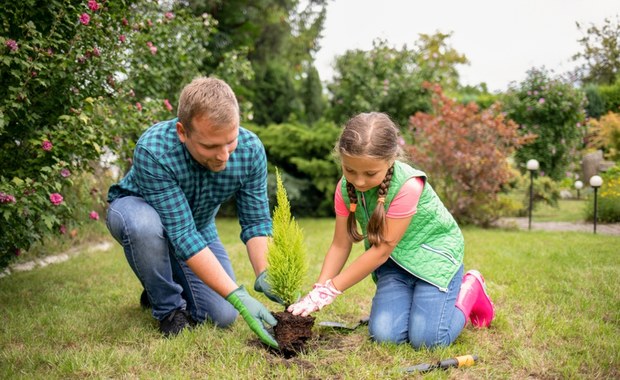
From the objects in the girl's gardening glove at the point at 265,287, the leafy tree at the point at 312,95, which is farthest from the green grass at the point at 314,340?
the leafy tree at the point at 312,95

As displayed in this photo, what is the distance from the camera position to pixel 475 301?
3.21m

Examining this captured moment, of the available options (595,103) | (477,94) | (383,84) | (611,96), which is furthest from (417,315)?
(477,94)

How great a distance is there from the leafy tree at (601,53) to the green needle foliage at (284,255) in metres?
12.5

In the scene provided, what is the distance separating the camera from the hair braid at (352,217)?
299cm

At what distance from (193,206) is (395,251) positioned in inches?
50.1

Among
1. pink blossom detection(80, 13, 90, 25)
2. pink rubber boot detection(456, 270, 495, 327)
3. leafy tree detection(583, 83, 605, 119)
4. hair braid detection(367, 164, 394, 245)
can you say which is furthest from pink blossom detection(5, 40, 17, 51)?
leafy tree detection(583, 83, 605, 119)

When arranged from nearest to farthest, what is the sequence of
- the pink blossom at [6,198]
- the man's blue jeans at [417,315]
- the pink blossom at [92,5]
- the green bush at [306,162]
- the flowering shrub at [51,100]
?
the man's blue jeans at [417,315] → the pink blossom at [6,198] → the flowering shrub at [51,100] → the pink blossom at [92,5] → the green bush at [306,162]

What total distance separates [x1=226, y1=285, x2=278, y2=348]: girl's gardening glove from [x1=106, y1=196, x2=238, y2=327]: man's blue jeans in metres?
0.58

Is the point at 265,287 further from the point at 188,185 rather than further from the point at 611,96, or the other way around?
the point at 611,96

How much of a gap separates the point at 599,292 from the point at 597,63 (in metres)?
15.3

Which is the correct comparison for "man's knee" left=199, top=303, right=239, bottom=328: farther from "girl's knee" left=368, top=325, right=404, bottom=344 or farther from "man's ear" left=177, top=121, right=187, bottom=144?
"man's ear" left=177, top=121, right=187, bottom=144

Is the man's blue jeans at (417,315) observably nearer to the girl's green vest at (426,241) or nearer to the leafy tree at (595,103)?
the girl's green vest at (426,241)

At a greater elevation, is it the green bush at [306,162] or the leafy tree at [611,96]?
the leafy tree at [611,96]

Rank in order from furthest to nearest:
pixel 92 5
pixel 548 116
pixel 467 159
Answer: pixel 548 116
pixel 467 159
pixel 92 5
